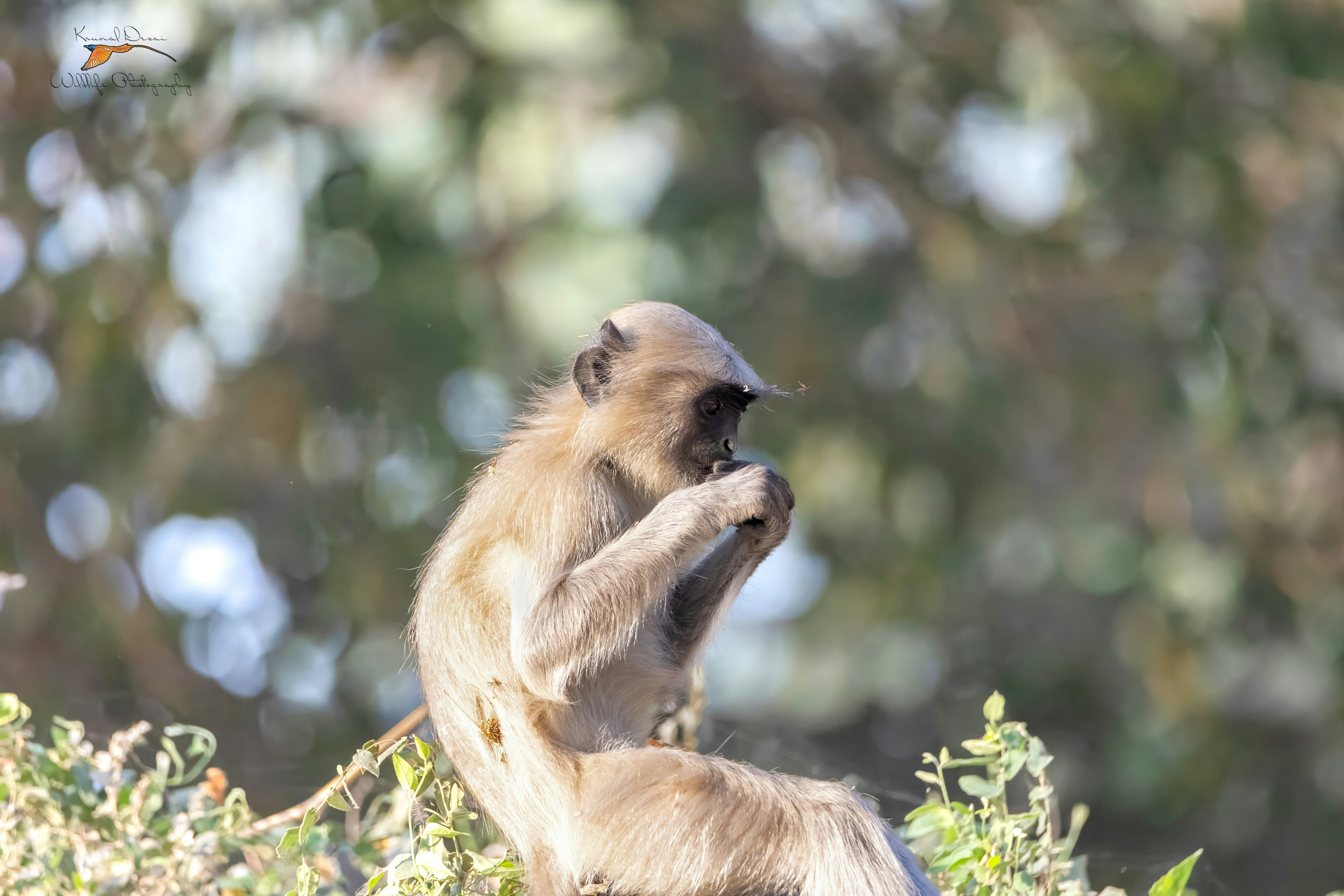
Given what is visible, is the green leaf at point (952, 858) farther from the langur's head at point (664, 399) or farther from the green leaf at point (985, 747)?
the langur's head at point (664, 399)

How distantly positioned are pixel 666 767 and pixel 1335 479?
1002 centimetres

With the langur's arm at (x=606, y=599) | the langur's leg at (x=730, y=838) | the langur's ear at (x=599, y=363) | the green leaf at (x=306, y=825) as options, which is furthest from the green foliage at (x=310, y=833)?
the langur's ear at (x=599, y=363)

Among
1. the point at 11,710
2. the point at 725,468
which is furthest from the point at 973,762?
the point at 11,710

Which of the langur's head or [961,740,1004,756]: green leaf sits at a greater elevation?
the langur's head

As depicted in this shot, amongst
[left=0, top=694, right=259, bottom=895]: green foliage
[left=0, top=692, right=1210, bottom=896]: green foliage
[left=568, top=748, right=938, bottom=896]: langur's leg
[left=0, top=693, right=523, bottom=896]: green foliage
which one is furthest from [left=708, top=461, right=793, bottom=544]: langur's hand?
[left=0, top=694, right=259, bottom=895]: green foliage

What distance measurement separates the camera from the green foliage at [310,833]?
11.2 feet

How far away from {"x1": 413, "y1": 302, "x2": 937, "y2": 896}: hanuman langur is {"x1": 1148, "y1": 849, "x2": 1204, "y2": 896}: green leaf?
1.92 feet

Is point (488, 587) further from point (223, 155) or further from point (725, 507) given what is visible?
point (223, 155)

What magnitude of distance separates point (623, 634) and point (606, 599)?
0.11m

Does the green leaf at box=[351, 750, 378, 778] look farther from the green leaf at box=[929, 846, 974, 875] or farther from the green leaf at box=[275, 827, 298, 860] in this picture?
the green leaf at box=[929, 846, 974, 875]

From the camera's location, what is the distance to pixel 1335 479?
1154cm

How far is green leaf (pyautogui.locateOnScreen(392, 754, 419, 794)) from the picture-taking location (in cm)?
342

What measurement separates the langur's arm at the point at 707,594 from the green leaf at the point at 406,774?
0.97m

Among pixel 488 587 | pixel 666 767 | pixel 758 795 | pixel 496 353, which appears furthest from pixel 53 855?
pixel 496 353
